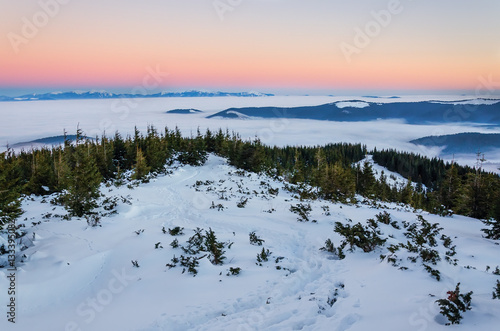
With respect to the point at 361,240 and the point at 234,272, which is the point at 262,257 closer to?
the point at 234,272

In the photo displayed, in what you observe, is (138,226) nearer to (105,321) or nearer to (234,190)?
(105,321)

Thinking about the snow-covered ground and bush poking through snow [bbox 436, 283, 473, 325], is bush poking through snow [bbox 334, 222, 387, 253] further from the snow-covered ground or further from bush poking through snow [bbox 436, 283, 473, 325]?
bush poking through snow [bbox 436, 283, 473, 325]

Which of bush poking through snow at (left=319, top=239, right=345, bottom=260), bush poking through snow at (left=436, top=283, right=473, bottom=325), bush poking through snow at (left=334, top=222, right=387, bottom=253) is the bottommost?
bush poking through snow at (left=319, top=239, right=345, bottom=260)

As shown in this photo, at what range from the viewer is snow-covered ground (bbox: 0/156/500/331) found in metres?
5.24

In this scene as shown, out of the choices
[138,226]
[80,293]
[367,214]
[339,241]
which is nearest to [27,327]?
[80,293]

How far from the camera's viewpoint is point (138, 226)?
37.5 feet

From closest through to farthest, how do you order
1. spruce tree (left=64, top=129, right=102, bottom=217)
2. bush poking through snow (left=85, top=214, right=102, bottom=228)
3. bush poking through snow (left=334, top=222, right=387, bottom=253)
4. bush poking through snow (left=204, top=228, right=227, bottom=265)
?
bush poking through snow (left=204, top=228, right=227, bottom=265), bush poking through snow (left=334, top=222, right=387, bottom=253), bush poking through snow (left=85, top=214, right=102, bottom=228), spruce tree (left=64, top=129, right=102, bottom=217)

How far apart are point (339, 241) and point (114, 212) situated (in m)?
10.4

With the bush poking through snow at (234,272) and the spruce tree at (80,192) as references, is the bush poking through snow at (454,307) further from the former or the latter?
the spruce tree at (80,192)

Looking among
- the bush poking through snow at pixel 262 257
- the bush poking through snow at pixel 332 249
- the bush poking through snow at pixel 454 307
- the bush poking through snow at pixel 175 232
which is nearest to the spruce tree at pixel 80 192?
the bush poking through snow at pixel 175 232

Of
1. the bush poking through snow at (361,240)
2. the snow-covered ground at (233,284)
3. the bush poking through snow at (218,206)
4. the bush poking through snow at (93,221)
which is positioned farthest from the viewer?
the bush poking through snow at (218,206)

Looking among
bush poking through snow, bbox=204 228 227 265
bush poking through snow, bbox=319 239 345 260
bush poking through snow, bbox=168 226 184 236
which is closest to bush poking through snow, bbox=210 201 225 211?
Answer: bush poking through snow, bbox=168 226 184 236

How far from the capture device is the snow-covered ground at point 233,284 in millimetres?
5242

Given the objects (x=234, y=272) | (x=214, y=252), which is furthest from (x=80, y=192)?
(x=234, y=272)
